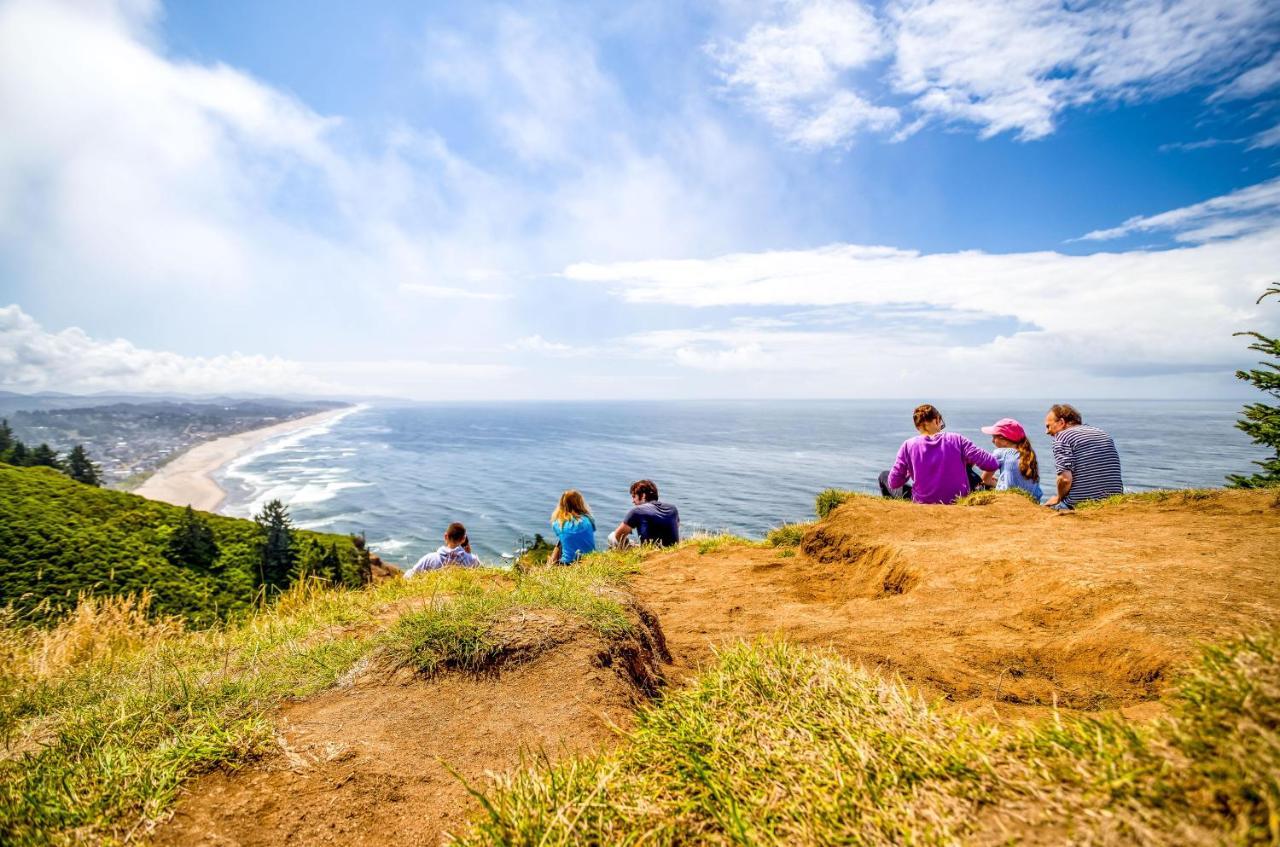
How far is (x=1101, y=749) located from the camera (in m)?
1.48

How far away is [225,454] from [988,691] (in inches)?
6175

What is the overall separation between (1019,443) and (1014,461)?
580 mm

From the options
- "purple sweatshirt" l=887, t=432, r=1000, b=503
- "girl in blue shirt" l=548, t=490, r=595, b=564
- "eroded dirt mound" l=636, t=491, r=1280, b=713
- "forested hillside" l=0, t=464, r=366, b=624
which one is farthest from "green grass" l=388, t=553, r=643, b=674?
"forested hillside" l=0, t=464, r=366, b=624

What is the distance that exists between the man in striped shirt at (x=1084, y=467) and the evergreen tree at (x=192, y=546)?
37.6 meters

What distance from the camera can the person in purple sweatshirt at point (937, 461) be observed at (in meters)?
8.98

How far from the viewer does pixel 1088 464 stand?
790 centimetres

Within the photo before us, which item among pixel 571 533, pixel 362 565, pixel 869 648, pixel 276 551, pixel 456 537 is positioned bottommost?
pixel 276 551

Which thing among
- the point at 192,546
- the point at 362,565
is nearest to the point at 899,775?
the point at 362,565

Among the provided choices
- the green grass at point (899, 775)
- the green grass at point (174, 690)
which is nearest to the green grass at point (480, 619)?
the green grass at point (174, 690)

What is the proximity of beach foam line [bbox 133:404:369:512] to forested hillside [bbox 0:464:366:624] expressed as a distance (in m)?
13.8

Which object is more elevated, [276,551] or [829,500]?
[829,500]

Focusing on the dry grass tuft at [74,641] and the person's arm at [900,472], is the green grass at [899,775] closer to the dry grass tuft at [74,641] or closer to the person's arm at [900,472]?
the dry grass tuft at [74,641]

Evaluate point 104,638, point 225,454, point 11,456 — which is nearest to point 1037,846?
point 104,638

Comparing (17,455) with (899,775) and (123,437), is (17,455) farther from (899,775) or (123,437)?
(123,437)
